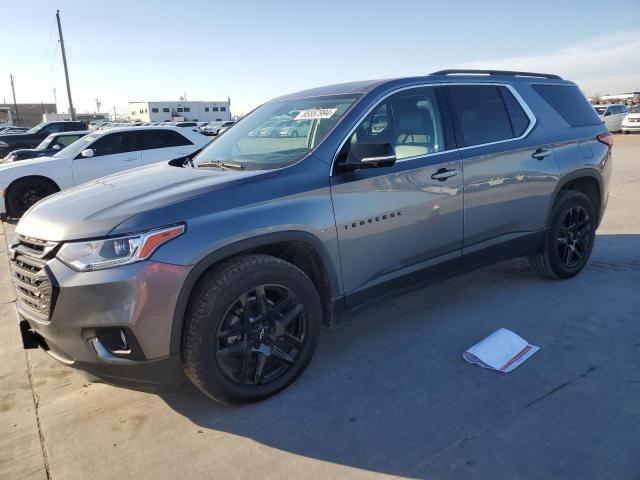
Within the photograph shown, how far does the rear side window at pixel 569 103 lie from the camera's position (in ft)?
15.1

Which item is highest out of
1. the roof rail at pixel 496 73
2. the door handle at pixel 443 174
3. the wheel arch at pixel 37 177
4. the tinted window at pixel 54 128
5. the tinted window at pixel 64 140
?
the tinted window at pixel 54 128

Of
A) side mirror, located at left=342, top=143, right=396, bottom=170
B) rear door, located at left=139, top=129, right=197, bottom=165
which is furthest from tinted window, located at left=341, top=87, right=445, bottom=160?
rear door, located at left=139, top=129, right=197, bottom=165

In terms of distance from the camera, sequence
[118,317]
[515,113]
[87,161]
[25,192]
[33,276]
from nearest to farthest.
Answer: [118,317], [33,276], [515,113], [25,192], [87,161]

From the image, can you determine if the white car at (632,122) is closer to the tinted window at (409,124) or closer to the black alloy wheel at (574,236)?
the black alloy wheel at (574,236)

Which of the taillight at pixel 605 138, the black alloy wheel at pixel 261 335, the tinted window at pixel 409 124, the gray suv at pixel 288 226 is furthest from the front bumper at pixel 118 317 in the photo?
the taillight at pixel 605 138

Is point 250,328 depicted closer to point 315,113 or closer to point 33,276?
point 33,276

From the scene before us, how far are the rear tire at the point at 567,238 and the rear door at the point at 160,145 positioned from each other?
289 inches

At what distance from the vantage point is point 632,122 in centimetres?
2609

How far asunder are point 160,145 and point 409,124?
7.46 metres

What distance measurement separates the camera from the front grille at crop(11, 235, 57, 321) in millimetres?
2609

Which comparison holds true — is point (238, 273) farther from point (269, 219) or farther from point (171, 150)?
point (171, 150)

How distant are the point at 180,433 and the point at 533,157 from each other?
3430 mm

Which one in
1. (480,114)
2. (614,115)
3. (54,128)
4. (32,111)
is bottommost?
(480,114)

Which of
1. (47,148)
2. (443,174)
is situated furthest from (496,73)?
(47,148)
